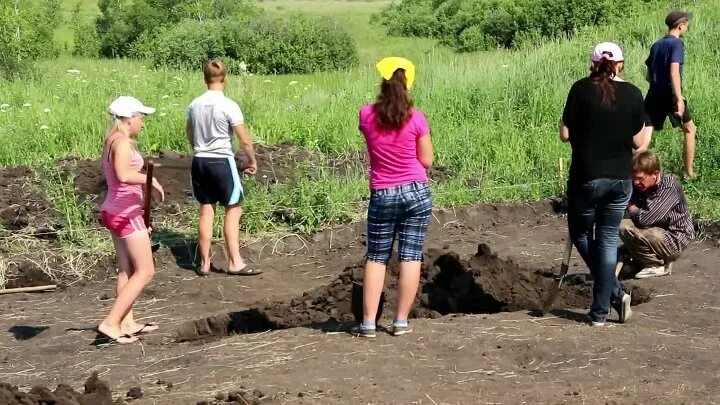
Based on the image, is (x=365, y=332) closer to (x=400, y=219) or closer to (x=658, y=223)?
(x=400, y=219)

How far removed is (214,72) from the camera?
8992 mm

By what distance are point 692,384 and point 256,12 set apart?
29876mm

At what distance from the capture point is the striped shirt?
8367 mm

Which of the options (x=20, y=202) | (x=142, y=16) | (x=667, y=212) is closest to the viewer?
(x=667, y=212)

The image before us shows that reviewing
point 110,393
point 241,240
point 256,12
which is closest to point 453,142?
point 241,240

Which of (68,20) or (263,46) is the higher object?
(68,20)

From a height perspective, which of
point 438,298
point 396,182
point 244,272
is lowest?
point 244,272

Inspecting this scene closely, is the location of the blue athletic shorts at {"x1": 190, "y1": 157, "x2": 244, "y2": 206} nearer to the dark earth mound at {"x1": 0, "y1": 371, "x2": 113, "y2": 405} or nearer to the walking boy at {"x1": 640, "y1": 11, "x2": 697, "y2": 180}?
the dark earth mound at {"x1": 0, "y1": 371, "x2": 113, "y2": 405}

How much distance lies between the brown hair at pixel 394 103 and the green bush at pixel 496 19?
1576 centimetres

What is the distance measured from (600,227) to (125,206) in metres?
3.25

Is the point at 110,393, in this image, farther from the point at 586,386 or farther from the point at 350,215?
the point at 350,215

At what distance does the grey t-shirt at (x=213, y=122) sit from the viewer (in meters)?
9.03

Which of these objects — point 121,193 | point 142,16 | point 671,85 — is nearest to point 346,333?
point 121,193

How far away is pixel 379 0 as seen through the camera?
2251 inches
